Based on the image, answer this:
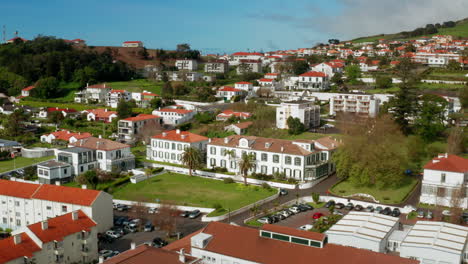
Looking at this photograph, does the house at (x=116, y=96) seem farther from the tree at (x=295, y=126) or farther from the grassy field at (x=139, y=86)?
the tree at (x=295, y=126)

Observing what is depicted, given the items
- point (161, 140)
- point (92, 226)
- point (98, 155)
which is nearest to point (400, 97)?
point (161, 140)

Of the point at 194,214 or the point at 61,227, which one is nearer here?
the point at 61,227

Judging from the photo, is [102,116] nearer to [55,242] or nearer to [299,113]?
[299,113]

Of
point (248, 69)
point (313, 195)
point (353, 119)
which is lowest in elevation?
point (313, 195)

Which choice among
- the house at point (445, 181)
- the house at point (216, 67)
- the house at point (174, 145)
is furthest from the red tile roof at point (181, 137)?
the house at point (216, 67)

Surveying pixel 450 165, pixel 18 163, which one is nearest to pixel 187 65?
pixel 18 163

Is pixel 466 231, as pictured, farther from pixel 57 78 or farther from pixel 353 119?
pixel 57 78

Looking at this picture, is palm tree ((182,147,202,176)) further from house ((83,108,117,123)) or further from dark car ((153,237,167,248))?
house ((83,108,117,123))
